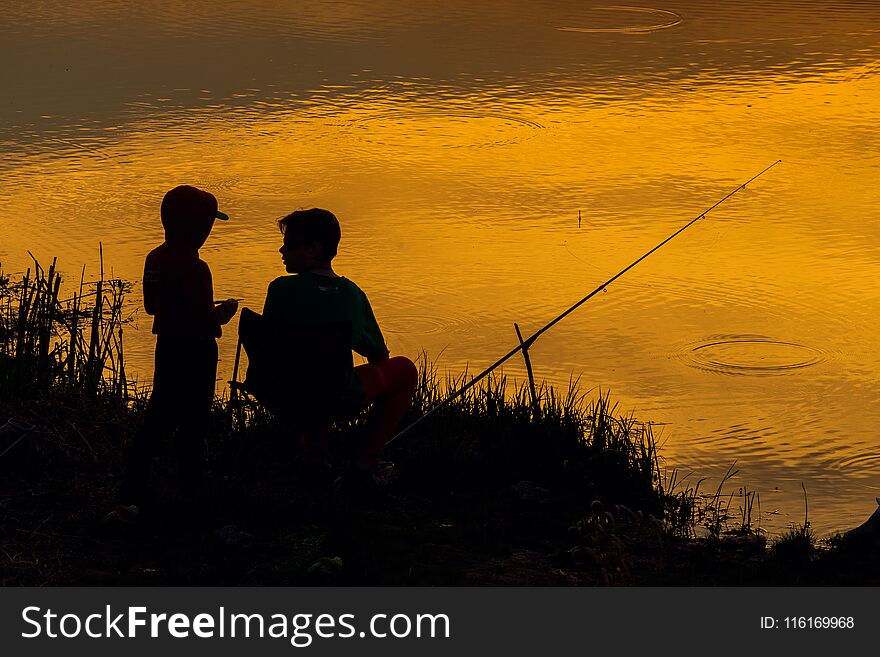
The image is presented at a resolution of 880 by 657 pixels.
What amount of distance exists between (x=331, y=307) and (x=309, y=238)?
0.58 ft

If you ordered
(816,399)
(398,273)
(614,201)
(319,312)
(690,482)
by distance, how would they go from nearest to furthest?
(319,312), (690,482), (816,399), (398,273), (614,201)

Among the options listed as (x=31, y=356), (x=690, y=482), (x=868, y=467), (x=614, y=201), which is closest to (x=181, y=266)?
(x=31, y=356)

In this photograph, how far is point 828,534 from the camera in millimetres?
4156

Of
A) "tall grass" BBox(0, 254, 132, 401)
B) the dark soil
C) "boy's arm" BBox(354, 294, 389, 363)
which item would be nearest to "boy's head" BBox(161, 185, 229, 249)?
"boy's arm" BBox(354, 294, 389, 363)

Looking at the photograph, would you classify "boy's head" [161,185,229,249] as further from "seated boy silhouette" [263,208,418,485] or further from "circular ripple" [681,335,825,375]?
"circular ripple" [681,335,825,375]

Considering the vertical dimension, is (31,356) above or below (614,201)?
below

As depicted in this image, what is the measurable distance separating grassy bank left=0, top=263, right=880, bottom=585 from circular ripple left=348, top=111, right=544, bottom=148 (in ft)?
12.1

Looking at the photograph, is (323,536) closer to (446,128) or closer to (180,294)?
(180,294)

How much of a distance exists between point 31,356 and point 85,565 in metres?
1.27

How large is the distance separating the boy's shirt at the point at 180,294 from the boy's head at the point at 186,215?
28 millimetres

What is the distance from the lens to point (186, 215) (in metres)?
3.64

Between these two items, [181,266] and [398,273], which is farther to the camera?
[398,273]

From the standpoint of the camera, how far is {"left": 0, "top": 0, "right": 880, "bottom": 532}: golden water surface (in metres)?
5.52

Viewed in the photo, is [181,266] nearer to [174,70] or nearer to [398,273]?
[398,273]
